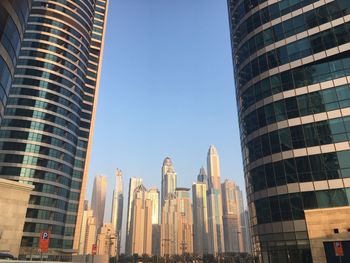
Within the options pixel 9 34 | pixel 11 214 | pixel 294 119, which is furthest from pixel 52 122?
pixel 294 119

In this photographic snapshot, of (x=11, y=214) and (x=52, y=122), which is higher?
(x=52, y=122)

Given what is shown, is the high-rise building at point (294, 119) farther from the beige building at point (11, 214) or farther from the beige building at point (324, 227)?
the beige building at point (11, 214)

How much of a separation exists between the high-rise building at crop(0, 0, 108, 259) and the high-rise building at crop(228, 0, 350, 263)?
179 ft

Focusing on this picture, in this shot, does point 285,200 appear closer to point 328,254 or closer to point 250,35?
point 328,254

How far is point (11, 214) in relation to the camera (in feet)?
139

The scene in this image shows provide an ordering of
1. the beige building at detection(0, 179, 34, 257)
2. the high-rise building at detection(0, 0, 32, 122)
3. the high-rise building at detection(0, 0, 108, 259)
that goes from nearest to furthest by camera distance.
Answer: the high-rise building at detection(0, 0, 32, 122), the beige building at detection(0, 179, 34, 257), the high-rise building at detection(0, 0, 108, 259)

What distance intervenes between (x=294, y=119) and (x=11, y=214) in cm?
3968

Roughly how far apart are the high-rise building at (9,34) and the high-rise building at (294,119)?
32039 mm

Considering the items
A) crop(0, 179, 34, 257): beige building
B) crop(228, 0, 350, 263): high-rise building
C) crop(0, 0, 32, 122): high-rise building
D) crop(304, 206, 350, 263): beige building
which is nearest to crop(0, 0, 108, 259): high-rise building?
crop(0, 179, 34, 257): beige building

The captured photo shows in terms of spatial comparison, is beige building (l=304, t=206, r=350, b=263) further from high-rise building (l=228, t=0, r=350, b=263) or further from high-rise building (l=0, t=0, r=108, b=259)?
high-rise building (l=0, t=0, r=108, b=259)

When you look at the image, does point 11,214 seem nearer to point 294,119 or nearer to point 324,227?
point 324,227

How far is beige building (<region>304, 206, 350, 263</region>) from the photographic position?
114 feet

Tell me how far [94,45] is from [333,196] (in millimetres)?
94669

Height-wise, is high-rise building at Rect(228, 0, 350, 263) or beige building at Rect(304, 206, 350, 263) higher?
high-rise building at Rect(228, 0, 350, 263)
